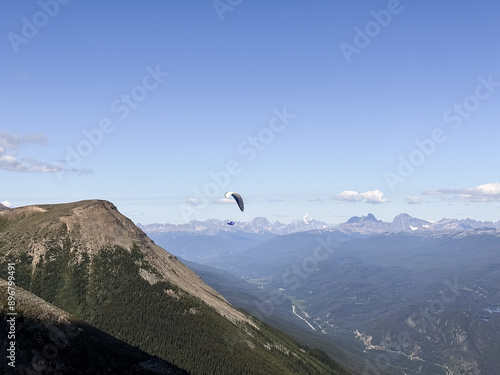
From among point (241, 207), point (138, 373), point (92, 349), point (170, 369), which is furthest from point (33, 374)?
point (241, 207)

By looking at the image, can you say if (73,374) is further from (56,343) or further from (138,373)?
(138,373)

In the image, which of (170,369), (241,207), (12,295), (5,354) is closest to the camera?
(5,354)

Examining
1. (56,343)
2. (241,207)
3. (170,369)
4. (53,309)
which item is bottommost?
(170,369)

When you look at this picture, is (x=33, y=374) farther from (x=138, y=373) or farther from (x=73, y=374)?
(x=138, y=373)

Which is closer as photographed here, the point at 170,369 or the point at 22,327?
the point at 22,327

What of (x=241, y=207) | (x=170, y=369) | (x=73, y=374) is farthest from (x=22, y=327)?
(x=241, y=207)

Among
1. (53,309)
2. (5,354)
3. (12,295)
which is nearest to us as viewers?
(5,354)

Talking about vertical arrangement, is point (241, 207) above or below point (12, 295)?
above

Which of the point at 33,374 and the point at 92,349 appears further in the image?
the point at 92,349

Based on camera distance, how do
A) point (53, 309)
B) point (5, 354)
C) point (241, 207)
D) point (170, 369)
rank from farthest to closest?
point (241, 207)
point (170, 369)
point (53, 309)
point (5, 354)
